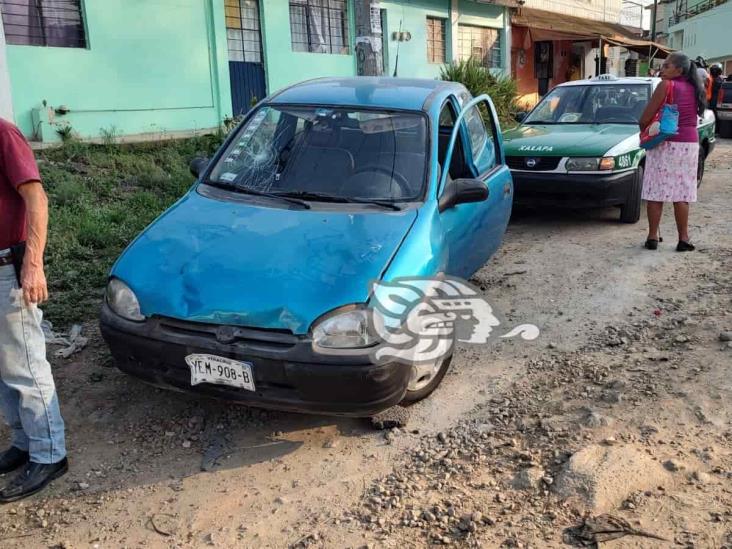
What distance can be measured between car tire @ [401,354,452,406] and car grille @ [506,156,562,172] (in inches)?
150

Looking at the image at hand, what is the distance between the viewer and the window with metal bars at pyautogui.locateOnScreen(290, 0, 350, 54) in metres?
13.2

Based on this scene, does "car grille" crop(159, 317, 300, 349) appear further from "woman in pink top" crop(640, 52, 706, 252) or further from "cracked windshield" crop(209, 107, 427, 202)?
"woman in pink top" crop(640, 52, 706, 252)

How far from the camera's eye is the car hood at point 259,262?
2984mm

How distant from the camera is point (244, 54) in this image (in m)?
12.3

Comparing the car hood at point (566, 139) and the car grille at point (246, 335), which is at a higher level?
the car hood at point (566, 139)

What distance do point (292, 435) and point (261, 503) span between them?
0.55m

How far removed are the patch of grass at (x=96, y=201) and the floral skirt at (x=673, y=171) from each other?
16.0 ft

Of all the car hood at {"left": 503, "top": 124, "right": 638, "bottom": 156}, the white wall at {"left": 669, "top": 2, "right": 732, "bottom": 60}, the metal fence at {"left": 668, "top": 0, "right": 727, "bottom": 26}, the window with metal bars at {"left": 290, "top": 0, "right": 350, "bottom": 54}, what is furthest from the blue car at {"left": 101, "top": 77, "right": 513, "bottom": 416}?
the metal fence at {"left": 668, "top": 0, "right": 727, "bottom": 26}

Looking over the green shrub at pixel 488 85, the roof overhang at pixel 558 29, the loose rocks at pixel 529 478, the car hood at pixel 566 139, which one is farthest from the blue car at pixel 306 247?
the roof overhang at pixel 558 29

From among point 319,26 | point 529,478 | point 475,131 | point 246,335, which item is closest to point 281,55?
point 319,26

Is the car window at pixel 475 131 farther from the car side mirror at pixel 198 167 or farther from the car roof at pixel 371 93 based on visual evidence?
the car side mirror at pixel 198 167

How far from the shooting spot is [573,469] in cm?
296

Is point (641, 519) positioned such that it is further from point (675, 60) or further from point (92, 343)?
point (675, 60)

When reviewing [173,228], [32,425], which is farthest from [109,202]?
[32,425]
